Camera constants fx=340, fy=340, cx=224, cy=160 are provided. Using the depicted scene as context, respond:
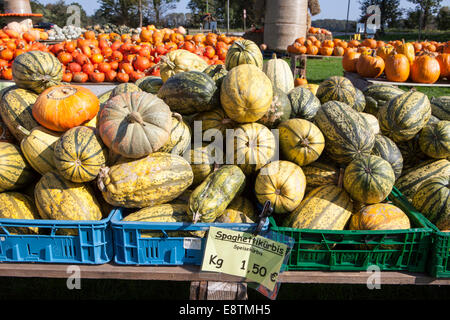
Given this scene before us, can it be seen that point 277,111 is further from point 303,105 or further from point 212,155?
point 212,155

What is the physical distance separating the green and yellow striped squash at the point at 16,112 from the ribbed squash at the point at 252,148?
163 centimetres

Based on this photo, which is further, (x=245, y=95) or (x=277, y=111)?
(x=277, y=111)

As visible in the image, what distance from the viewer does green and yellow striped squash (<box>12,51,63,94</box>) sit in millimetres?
2828

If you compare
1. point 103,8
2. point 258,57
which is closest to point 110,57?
point 258,57

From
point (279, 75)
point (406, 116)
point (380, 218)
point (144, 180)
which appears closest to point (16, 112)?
point (144, 180)

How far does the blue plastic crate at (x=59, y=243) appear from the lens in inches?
80.6

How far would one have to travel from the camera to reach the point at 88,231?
205cm

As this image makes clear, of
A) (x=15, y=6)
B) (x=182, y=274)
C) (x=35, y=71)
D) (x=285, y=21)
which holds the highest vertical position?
(x=15, y=6)

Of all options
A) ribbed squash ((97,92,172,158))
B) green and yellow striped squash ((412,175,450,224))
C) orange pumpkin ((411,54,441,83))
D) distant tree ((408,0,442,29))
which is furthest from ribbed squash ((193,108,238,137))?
distant tree ((408,0,442,29))

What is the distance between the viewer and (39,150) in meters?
2.41

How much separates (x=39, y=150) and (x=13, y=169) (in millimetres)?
228

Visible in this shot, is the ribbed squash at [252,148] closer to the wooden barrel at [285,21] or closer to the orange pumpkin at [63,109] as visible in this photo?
the orange pumpkin at [63,109]
